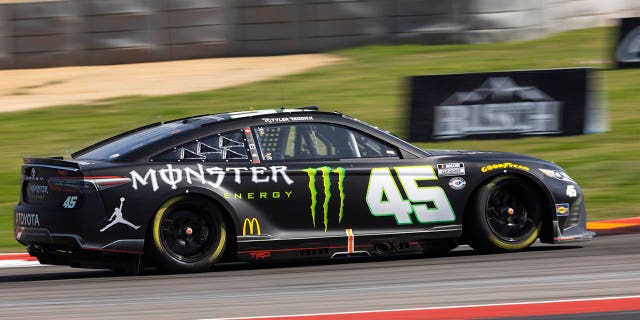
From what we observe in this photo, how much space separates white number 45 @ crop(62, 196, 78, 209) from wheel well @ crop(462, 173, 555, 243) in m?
3.05

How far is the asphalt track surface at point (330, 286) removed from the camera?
6820 mm

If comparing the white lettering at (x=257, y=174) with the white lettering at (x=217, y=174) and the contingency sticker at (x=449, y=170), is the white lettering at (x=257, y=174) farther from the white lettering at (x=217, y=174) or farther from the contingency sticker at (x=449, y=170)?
the contingency sticker at (x=449, y=170)

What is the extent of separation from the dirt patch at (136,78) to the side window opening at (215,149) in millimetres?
12215

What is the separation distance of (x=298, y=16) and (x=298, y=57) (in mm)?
859

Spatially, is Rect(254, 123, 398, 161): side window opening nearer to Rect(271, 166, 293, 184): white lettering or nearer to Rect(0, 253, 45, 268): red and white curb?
Rect(271, 166, 293, 184): white lettering

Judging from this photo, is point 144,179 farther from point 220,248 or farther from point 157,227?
point 220,248

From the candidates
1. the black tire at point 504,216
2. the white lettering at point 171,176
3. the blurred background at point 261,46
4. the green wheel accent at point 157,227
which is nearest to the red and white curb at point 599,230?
the black tire at point 504,216

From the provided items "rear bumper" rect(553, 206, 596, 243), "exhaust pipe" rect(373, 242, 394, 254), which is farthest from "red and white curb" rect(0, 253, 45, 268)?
"rear bumper" rect(553, 206, 596, 243)

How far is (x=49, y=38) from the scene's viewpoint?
2312 cm

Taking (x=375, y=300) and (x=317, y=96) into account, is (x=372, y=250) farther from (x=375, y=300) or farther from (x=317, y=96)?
(x=317, y=96)

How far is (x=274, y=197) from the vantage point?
841cm

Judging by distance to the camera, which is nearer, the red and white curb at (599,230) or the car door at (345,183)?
the car door at (345,183)

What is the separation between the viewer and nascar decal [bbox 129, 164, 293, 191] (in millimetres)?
8109

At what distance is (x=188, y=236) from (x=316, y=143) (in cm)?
126
